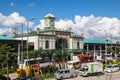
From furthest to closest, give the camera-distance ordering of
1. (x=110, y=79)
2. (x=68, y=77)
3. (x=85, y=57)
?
1. (x=85, y=57)
2. (x=68, y=77)
3. (x=110, y=79)

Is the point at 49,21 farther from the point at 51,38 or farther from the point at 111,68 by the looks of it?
the point at 111,68

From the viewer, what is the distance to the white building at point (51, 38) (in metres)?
80.3

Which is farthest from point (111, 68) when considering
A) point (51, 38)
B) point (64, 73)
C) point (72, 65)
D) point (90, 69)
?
point (51, 38)

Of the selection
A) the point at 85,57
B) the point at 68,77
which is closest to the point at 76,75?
the point at 68,77

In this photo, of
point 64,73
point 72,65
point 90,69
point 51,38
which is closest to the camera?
point 64,73

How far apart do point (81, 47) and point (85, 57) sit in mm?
14838

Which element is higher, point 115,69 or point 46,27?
point 46,27

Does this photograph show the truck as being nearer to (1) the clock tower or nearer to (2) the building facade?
(2) the building facade

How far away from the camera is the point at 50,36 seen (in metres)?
83.4

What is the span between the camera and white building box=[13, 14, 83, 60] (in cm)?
8031

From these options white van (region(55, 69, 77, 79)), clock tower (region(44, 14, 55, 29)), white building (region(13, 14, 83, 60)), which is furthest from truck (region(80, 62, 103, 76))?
clock tower (region(44, 14, 55, 29))

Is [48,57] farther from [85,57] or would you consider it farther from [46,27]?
[46,27]

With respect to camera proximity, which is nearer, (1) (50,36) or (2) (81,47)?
(1) (50,36)

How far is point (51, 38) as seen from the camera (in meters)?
83.7
